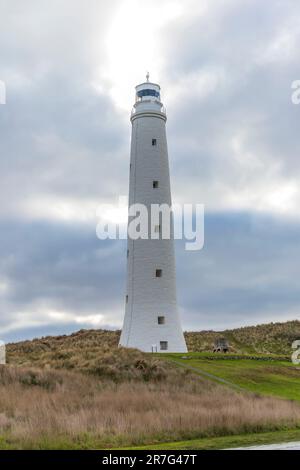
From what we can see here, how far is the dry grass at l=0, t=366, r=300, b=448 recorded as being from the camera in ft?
41.0

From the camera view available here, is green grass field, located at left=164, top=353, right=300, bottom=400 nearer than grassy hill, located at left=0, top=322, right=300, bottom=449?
No

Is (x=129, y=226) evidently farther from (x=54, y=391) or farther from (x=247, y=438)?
(x=247, y=438)

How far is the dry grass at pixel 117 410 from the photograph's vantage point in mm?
12500

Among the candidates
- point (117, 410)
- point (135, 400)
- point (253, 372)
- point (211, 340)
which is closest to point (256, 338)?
point (211, 340)

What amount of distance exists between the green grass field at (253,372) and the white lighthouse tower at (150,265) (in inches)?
92.7

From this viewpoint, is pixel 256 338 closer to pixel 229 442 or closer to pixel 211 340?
pixel 211 340

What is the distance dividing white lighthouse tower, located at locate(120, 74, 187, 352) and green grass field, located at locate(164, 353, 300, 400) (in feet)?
7.72

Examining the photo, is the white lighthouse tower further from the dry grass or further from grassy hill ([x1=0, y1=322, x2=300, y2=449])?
the dry grass

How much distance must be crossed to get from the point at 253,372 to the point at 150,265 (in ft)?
30.0

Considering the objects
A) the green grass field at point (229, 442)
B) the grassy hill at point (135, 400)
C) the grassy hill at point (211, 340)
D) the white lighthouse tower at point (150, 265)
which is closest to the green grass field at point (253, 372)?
the grassy hill at point (135, 400)

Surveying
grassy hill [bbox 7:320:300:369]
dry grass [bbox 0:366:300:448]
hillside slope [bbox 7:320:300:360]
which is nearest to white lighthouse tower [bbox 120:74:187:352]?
grassy hill [bbox 7:320:300:369]

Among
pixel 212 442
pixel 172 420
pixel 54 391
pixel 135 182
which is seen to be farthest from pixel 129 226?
pixel 212 442

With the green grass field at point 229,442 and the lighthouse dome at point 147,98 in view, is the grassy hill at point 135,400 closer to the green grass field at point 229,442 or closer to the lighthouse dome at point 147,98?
the green grass field at point 229,442

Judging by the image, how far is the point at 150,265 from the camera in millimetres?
32375
